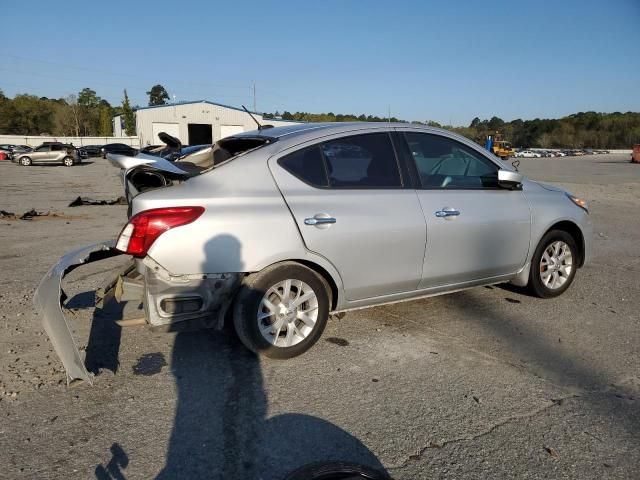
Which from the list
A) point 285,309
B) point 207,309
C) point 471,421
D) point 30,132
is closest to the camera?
point 471,421

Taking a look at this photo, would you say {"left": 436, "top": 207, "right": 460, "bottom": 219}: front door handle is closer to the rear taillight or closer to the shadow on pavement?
the shadow on pavement

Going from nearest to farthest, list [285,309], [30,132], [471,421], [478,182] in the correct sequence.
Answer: [471,421] < [285,309] < [478,182] < [30,132]

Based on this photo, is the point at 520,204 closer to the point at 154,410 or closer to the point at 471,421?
the point at 471,421

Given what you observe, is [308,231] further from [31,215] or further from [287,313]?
[31,215]

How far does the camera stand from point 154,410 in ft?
9.59

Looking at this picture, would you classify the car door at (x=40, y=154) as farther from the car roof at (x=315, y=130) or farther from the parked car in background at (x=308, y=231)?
the car roof at (x=315, y=130)

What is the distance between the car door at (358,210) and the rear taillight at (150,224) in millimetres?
742

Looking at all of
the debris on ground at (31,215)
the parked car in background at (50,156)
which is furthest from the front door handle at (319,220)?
the parked car in background at (50,156)

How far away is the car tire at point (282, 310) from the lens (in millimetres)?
3369

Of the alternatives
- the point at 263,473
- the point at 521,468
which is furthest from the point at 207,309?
the point at 521,468

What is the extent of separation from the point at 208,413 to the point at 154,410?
343 millimetres

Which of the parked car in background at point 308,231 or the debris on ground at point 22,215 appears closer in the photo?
the parked car in background at point 308,231

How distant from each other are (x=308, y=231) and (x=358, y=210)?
0.46m

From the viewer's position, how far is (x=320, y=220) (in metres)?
3.52
